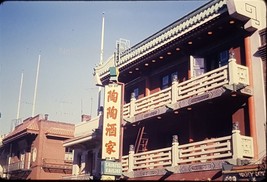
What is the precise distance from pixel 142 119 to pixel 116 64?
5432 millimetres

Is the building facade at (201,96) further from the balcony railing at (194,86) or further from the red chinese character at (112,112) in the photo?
the red chinese character at (112,112)

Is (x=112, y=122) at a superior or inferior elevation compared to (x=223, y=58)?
inferior

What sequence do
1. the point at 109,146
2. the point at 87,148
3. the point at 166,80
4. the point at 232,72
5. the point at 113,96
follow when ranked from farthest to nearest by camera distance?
the point at 87,148
the point at 166,80
the point at 113,96
the point at 109,146
the point at 232,72

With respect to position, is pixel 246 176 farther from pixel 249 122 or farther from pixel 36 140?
pixel 36 140

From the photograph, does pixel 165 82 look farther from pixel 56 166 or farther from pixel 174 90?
pixel 56 166

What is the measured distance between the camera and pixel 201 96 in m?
17.0

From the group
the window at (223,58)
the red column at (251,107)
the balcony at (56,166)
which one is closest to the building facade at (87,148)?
the balcony at (56,166)

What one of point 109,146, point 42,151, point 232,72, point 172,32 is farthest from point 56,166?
point 232,72

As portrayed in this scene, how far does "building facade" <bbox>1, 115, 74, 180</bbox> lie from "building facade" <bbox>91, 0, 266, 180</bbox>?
1564 centimetres

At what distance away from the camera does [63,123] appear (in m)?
38.9

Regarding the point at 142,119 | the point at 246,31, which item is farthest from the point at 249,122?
the point at 142,119

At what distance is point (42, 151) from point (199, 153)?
2336 cm

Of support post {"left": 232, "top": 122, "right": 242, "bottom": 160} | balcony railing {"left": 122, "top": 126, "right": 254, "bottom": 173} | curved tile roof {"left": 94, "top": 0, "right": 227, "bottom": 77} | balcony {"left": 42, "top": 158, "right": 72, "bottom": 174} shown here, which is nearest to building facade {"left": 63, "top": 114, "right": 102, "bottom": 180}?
curved tile roof {"left": 94, "top": 0, "right": 227, "bottom": 77}

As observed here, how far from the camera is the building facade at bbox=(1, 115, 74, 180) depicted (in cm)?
3603
